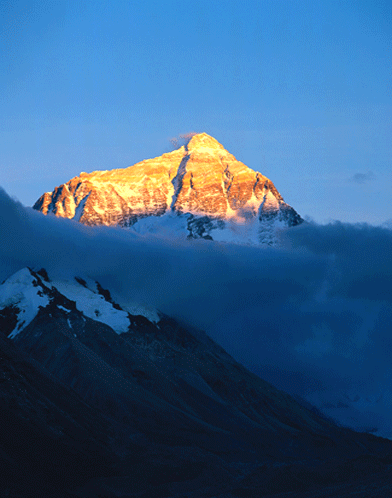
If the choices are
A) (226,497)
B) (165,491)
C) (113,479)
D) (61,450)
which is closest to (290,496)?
(226,497)

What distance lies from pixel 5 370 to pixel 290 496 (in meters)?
72.5

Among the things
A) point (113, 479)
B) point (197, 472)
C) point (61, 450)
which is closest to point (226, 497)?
point (197, 472)

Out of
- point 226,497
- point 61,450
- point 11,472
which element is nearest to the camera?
point 11,472

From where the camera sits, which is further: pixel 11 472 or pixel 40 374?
pixel 40 374

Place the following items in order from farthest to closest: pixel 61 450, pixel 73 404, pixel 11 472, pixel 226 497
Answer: pixel 73 404 → pixel 226 497 → pixel 61 450 → pixel 11 472

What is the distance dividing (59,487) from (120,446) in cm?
3919

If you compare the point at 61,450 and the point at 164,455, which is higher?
the point at 164,455

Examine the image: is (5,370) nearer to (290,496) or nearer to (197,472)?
(197,472)

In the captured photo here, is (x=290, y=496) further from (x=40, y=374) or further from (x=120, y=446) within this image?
(x=40, y=374)

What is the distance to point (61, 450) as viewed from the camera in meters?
167

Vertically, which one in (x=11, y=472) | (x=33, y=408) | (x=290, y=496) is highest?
(x=290, y=496)

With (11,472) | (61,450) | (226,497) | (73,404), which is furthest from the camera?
(73,404)

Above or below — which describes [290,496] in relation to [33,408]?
above

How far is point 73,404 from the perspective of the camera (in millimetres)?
195750
